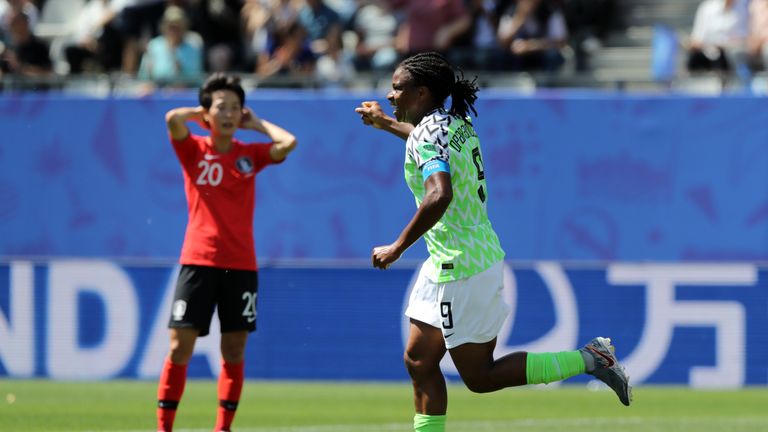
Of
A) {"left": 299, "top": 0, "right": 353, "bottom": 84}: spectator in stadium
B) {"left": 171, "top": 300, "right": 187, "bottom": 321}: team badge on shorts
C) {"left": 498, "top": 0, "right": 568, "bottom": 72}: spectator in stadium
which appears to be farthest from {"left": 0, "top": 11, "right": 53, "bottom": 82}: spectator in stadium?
{"left": 171, "top": 300, "right": 187, "bottom": 321}: team badge on shorts

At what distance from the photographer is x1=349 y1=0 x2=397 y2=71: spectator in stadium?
16.7m

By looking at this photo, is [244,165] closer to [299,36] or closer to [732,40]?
[299,36]

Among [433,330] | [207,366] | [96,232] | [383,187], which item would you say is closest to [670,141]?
[383,187]

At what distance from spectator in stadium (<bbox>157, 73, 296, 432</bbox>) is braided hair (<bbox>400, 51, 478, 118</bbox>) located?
2300 mm

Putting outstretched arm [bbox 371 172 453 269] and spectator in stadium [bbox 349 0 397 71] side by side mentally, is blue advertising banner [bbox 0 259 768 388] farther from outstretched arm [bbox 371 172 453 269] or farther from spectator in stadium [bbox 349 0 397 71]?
outstretched arm [bbox 371 172 453 269]

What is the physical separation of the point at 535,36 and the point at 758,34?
2600mm

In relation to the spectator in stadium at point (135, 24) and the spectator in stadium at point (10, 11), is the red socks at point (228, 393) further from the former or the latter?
the spectator in stadium at point (10, 11)

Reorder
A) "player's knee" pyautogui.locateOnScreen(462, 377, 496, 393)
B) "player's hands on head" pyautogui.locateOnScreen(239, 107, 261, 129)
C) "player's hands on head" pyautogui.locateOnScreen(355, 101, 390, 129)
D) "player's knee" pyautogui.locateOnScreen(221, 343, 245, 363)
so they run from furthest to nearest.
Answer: "player's hands on head" pyautogui.locateOnScreen(239, 107, 261, 129), "player's knee" pyautogui.locateOnScreen(221, 343, 245, 363), "player's hands on head" pyautogui.locateOnScreen(355, 101, 390, 129), "player's knee" pyautogui.locateOnScreen(462, 377, 496, 393)

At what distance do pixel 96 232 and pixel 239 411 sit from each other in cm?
607

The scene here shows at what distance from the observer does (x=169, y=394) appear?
8586 mm

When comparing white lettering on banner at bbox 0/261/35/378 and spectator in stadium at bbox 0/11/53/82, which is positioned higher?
spectator in stadium at bbox 0/11/53/82

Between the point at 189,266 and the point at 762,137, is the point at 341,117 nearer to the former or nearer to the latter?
the point at 762,137

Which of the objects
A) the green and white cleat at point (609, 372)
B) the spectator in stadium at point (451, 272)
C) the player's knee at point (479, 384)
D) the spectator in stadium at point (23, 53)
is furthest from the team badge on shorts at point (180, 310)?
the spectator in stadium at point (23, 53)

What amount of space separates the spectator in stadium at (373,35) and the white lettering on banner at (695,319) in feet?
15.4
